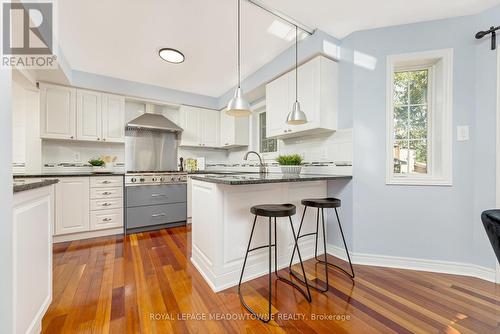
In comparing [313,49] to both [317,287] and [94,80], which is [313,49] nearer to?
[317,287]

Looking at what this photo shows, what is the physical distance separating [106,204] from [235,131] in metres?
2.36

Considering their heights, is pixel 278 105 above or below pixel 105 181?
above

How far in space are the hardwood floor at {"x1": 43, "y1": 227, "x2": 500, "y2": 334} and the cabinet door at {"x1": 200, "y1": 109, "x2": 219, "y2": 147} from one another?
2.67 m

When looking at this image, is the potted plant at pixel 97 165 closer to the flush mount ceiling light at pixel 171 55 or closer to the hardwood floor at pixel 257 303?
the hardwood floor at pixel 257 303

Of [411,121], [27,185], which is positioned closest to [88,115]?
[27,185]

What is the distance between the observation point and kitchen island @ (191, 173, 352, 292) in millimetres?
1726

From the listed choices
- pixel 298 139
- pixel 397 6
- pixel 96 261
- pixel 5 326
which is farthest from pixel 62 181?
pixel 397 6

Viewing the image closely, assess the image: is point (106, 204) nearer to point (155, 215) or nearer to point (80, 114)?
point (155, 215)

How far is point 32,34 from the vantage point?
209 cm

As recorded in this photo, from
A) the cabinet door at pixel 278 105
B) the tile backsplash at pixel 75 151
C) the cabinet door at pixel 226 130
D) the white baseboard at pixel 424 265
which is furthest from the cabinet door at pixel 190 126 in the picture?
the white baseboard at pixel 424 265

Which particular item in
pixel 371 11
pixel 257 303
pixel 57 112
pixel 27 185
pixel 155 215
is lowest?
pixel 257 303

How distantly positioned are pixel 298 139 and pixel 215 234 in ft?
6.06

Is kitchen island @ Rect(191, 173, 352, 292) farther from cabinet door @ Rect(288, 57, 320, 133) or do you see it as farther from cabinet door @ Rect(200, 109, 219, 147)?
cabinet door @ Rect(200, 109, 219, 147)

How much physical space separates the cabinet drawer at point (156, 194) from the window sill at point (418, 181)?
9.68 ft
